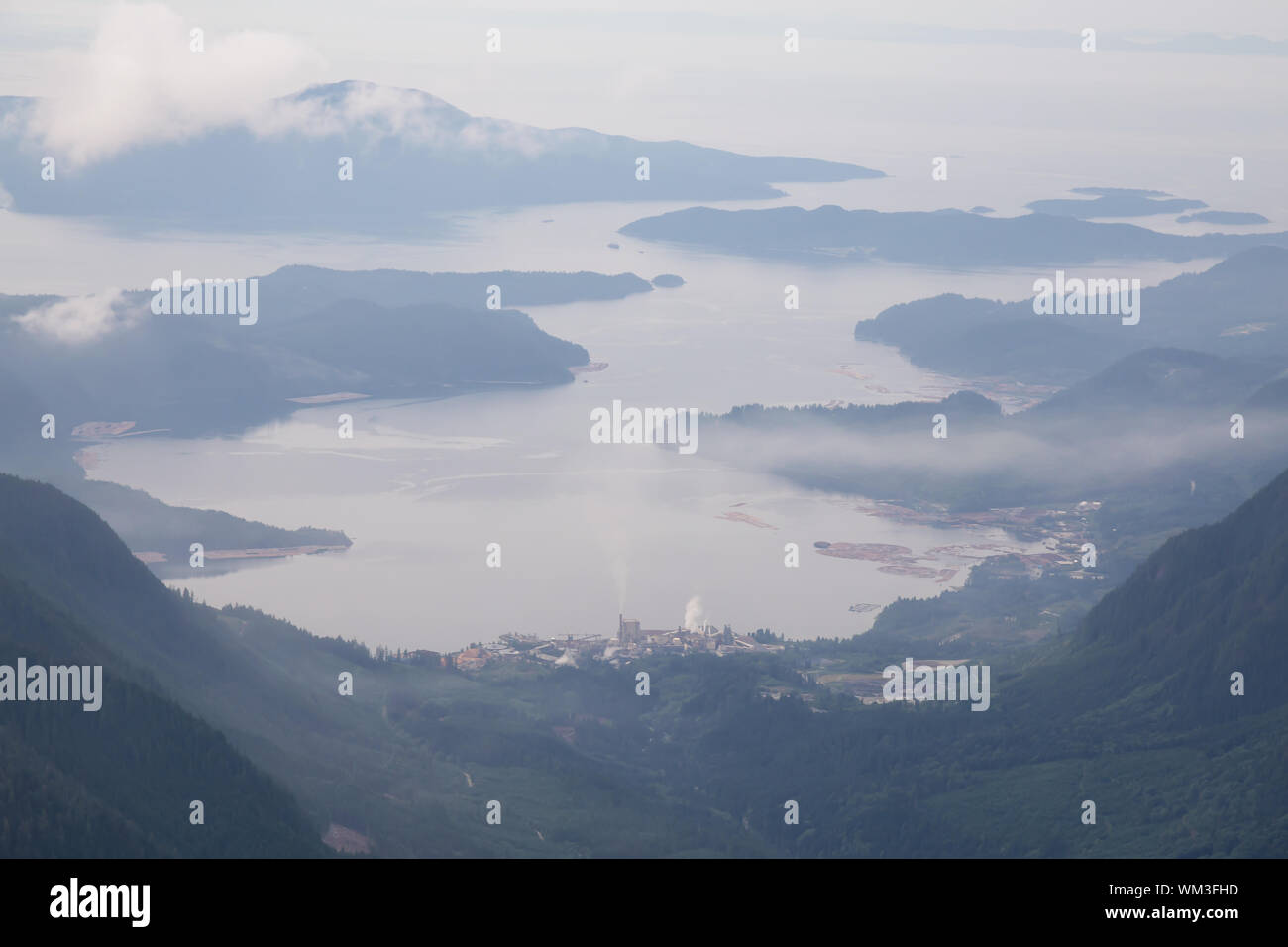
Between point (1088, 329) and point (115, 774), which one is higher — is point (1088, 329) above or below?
above

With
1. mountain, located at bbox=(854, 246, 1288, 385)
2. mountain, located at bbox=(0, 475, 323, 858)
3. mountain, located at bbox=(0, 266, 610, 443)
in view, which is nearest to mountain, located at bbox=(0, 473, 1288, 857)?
mountain, located at bbox=(0, 475, 323, 858)

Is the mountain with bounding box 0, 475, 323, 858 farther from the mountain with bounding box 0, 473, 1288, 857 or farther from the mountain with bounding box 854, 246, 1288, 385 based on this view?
the mountain with bounding box 854, 246, 1288, 385

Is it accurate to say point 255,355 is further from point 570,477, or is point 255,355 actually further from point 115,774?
point 115,774

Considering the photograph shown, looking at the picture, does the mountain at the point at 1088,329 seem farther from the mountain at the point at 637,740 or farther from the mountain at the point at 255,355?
the mountain at the point at 637,740

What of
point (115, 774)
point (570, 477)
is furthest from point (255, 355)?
point (115, 774)

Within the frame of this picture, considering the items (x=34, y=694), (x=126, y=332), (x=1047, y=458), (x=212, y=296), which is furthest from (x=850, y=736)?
(x=212, y=296)

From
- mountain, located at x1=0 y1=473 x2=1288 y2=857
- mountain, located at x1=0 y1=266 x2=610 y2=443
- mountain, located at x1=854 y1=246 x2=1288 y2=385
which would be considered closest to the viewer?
mountain, located at x1=0 y1=473 x2=1288 y2=857

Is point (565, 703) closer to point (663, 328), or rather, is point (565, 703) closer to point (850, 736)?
point (850, 736)

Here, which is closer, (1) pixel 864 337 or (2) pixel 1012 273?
(1) pixel 864 337

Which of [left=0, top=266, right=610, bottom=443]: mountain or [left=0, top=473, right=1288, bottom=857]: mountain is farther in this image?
[left=0, top=266, right=610, bottom=443]: mountain

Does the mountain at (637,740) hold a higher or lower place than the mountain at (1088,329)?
lower

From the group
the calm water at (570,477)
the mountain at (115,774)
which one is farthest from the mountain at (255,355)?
the mountain at (115,774)
